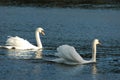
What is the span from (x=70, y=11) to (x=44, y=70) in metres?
38.7

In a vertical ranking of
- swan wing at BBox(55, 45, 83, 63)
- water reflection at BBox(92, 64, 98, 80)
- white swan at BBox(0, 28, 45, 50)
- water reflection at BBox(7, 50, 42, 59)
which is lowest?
water reflection at BBox(92, 64, 98, 80)

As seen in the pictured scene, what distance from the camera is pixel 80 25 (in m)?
49.2

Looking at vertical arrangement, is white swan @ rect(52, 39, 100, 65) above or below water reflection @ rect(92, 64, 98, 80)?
above

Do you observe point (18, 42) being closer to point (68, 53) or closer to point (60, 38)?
point (60, 38)

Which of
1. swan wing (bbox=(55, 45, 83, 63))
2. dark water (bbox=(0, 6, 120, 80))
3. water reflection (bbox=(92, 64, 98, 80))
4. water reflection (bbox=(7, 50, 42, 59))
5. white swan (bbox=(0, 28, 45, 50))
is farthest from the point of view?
white swan (bbox=(0, 28, 45, 50))

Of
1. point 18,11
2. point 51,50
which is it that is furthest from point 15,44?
point 18,11

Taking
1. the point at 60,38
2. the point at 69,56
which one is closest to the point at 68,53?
the point at 69,56

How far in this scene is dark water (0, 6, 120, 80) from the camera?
25.6 meters

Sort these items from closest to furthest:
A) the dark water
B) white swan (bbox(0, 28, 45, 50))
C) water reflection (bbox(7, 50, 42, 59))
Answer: the dark water, water reflection (bbox(7, 50, 42, 59)), white swan (bbox(0, 28, 45, 50))

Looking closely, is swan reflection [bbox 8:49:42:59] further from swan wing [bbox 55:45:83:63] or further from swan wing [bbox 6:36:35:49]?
swan wing [bbox 55:45:83:63]

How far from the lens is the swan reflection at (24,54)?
30.4 meters

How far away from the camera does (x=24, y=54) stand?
1246 inches

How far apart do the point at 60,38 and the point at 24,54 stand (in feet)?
24.2

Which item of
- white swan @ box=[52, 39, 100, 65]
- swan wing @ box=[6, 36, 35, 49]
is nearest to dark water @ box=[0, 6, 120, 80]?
white swan @ box=[52, 39, 100, 65]
